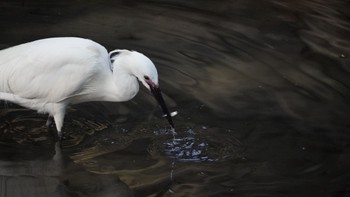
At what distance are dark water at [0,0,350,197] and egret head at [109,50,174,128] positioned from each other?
694 mm

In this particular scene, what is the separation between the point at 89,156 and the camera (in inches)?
211

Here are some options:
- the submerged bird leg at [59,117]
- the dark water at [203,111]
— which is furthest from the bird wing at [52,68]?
the dark water at [203,111]

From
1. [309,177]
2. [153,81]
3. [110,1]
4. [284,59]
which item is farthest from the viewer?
[110,1]

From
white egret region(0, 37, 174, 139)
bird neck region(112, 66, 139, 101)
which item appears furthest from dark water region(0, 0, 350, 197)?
bird neck region(112, 66, 139, 101)

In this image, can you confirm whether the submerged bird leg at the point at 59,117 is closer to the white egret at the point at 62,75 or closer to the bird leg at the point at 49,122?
the white egret at the point at 62,75

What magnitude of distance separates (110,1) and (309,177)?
13.8ft

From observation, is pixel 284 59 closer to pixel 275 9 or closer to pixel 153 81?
pixel 275 9

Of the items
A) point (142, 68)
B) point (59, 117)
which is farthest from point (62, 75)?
point (142, 68)

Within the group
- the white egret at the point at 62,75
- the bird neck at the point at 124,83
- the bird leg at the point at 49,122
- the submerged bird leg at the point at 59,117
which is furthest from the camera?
the bird leg at the point at 49,122

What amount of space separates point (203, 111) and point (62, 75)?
1.39 meters

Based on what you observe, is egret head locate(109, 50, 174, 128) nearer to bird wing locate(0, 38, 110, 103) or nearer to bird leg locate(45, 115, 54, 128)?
bird wing locate(0, 38, 110, 103)

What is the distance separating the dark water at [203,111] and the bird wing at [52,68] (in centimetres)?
43

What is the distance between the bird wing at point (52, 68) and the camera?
17.3 feet

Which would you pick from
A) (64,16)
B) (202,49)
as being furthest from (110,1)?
(202,49)
